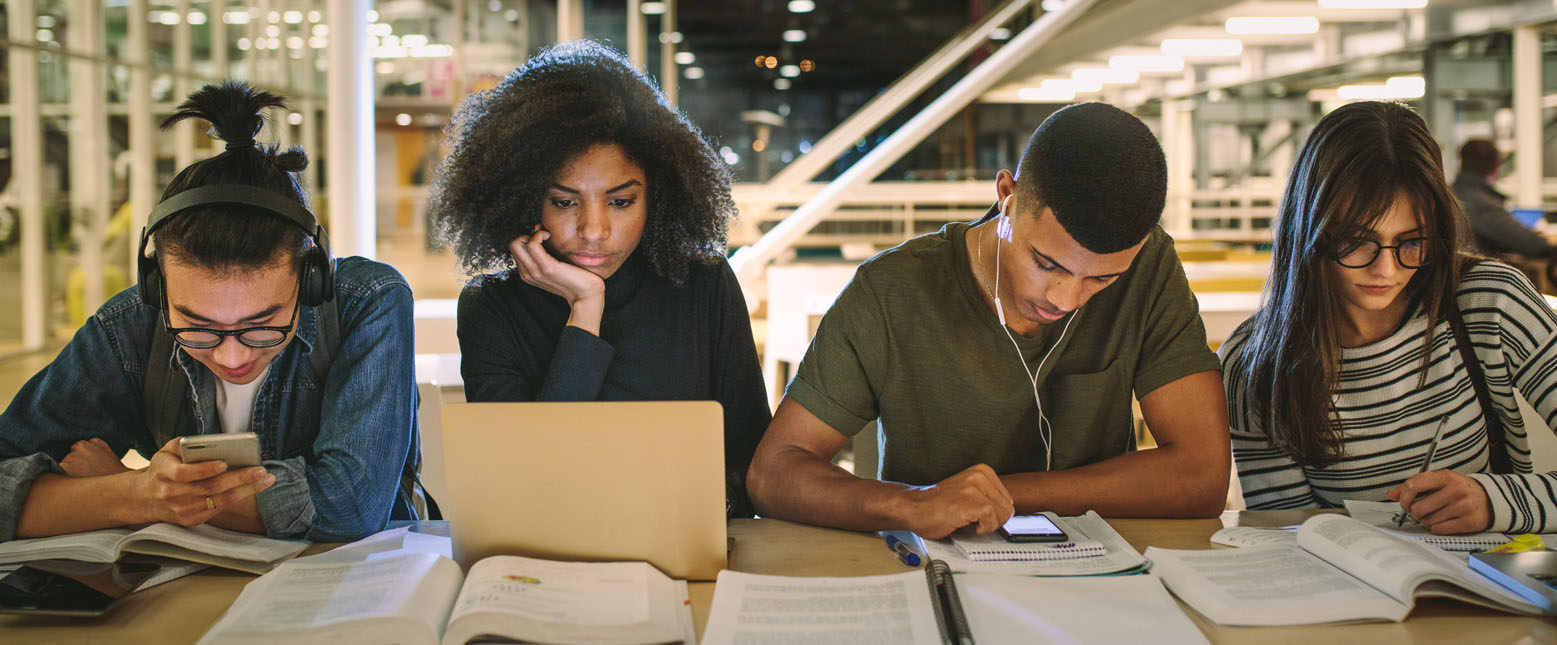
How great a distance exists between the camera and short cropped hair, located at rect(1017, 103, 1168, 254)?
1.40 meters

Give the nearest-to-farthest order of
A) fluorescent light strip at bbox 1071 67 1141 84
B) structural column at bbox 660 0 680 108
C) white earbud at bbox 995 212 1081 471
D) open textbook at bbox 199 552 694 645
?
open textbook at bbox 199 552 694 645 → white earbud at bbox 995 212 1081 471 → fluorescent light strip at bbox 1071 67 1141 84 → structural column at bbox 660 0 680 108

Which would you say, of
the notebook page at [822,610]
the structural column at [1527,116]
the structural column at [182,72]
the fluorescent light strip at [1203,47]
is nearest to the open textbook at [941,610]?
the notebook page at [822,610]

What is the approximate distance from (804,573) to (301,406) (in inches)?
32.4

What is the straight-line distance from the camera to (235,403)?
5.22ft

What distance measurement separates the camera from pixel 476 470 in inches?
47.3

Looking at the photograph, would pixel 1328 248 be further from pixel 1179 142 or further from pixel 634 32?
pixel 1179 142

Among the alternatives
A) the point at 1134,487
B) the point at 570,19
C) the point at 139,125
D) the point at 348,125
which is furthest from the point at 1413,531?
the point at 570,19

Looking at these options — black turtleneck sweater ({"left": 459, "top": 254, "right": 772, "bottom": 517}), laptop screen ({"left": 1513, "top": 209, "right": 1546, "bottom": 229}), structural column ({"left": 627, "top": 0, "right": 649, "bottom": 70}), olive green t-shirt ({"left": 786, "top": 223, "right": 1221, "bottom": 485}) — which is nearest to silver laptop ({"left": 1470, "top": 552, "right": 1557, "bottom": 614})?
olive green t-shirt ({"left": 786, "top": 223, "right": 1221, "bottom": 485})

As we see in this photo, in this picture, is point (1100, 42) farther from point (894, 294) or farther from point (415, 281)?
point (415, 281)

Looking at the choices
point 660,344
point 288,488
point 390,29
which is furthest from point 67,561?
point 390,29

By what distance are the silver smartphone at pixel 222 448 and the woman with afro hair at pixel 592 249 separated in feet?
1.54

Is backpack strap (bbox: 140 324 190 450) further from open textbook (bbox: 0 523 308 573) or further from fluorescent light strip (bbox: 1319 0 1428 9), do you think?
fluorescent light strip (bbox: 1319 0 1428 9)

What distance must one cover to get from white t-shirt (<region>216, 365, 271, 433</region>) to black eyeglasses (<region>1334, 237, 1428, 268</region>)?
5.32 ft

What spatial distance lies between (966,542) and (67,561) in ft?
3.47
